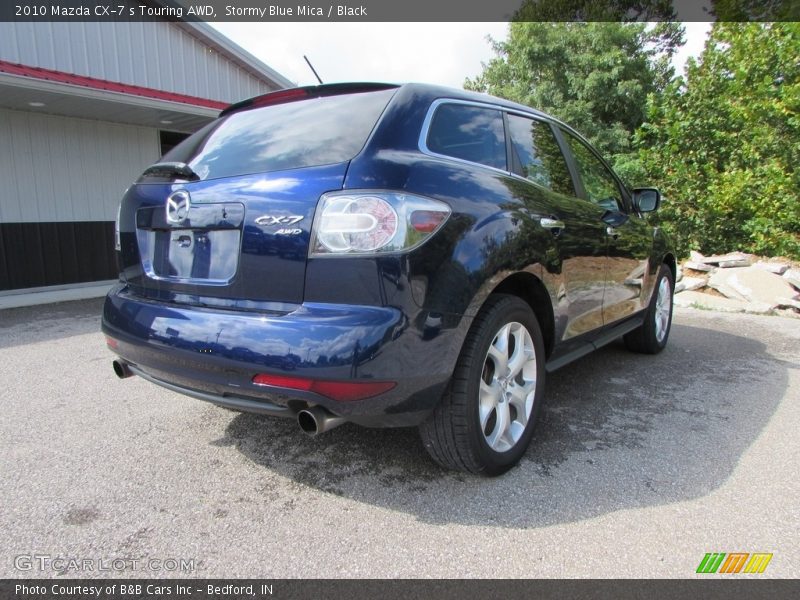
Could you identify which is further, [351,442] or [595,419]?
[595,419]

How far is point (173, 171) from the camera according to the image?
235cm

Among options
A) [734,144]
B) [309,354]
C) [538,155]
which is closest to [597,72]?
[734,144]

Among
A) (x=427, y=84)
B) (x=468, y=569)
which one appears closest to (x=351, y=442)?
(x=468, y=569)

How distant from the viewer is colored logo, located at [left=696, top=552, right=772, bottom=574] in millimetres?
1882

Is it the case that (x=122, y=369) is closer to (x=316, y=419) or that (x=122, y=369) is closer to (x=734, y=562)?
(x=316, y=419)

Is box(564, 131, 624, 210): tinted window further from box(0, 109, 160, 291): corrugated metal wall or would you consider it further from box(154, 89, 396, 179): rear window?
box(0, 109, 160, 291): corrugated metal wall

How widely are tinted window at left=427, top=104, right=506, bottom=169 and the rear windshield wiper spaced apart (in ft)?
3.32

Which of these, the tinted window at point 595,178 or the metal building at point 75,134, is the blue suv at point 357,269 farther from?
the metal building at point 75,134

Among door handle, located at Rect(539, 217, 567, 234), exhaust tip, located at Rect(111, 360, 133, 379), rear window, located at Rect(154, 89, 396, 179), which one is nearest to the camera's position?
rear window, located at Rect(154, 89, 396, 179)

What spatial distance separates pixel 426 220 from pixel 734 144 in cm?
979

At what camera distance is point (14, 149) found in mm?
7691

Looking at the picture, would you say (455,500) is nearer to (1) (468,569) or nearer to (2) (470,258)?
(1) (468,569)

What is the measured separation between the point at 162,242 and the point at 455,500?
166 cm

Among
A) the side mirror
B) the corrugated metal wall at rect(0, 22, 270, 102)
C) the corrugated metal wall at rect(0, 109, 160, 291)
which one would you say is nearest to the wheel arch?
the side mirror
